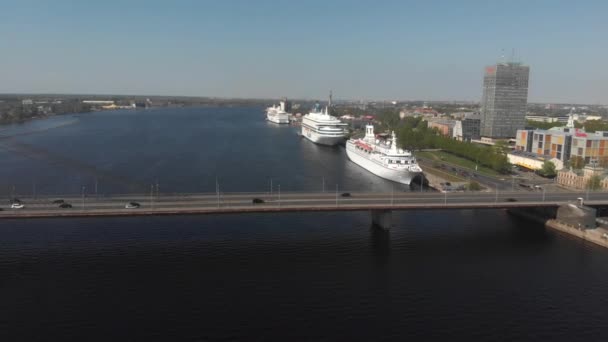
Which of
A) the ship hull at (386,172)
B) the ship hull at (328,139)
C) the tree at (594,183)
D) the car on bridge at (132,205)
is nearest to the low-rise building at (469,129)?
the ship hull at (328,139)

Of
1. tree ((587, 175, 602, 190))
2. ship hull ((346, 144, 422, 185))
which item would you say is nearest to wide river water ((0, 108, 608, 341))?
tree ((587, 175, 602, 190))

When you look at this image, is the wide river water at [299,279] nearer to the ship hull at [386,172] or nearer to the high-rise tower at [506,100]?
the ship hull at [386,172]

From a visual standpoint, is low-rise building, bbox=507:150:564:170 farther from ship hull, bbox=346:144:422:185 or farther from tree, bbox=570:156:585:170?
ship hull, bbox=346:144:422:185

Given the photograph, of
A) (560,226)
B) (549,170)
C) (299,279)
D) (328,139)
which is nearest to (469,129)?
(328,139)

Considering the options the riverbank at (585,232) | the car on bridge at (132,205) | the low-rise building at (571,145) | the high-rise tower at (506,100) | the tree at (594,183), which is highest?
the high-rise tower at (506,100)

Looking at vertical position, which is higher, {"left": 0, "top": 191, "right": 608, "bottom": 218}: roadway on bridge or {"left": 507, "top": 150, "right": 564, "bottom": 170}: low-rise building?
{"left": 507, "top": 150, "right": 564, "bottom": 170}: low-rise building

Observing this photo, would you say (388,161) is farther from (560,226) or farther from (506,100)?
(506,100)
